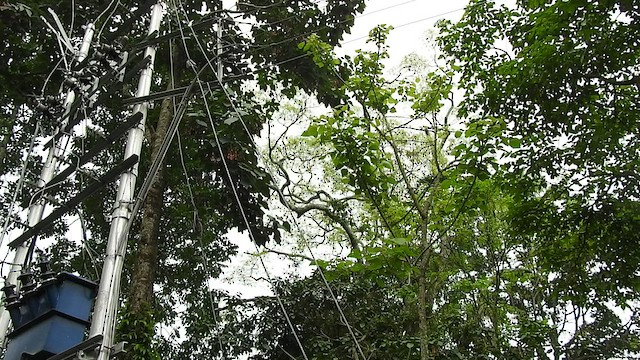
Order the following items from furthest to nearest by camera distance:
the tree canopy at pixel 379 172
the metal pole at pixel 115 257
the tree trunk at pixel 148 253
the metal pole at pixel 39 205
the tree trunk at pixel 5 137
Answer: the tree trunk at pixel 5 137 → the tree trunk at pixel 148 253 → the tree canopy at pixel 379 172 → the metal pole at pixel 39 205 → the metal pole at pixel 115 257

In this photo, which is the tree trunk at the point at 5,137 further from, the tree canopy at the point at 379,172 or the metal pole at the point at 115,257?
the metal pole at the point at 115,257

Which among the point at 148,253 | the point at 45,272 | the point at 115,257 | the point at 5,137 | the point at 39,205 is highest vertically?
the point at 5,137

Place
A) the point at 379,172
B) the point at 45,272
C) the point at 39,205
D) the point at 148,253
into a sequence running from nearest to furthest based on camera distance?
the point at 45,272, the point at 39,205, the point at 379,172, the point at 148,253

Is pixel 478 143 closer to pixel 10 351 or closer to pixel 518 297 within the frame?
pixel 10 351

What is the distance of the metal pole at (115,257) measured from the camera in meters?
2.12

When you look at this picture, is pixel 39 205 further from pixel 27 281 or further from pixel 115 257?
pixel 115 257

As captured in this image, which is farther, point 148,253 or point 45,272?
point 148,253

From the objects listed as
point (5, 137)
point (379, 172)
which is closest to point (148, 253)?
point (379, 172)

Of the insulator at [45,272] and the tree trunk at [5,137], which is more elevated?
the tree trunk at [5,137]

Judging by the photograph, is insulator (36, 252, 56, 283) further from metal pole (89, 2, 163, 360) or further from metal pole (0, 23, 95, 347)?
metal pole (89, 2, 163, 360)

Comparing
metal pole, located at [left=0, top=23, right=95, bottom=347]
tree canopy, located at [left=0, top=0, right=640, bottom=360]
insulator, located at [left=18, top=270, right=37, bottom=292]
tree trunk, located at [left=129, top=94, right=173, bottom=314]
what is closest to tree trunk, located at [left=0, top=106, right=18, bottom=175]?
tree canopy, located at [left=0, top=0, right=640, bottom=360]

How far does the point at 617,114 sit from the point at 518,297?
692 centimetres

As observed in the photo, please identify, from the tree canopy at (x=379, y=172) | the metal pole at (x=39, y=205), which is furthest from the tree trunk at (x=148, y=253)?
the metal pole at (x=39, y=205)

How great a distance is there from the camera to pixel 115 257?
2.36 m
